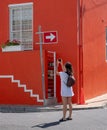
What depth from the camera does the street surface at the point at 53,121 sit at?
37.6 feet

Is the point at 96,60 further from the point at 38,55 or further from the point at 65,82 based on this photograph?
the point at 65,82

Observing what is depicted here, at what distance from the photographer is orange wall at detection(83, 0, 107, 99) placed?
61.9 feet

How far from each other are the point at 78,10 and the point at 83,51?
1.77 metres

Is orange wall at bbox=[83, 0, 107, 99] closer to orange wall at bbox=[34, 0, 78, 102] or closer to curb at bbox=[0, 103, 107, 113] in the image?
orange wall at bbox=[34, 0, 78, 102]

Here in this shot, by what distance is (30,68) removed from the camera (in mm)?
17594

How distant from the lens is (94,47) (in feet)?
65.6

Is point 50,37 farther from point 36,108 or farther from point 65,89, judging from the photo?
point 65,89

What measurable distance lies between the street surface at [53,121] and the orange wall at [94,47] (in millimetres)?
4374

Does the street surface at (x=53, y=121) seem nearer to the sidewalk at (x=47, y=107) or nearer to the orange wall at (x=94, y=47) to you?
the sidewalk at (x=47, y=107)

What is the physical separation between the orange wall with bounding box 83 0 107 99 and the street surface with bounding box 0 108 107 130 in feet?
14.4

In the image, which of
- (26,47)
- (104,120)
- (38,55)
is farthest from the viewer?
(26,47)

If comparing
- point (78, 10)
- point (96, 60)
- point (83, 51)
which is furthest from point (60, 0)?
point (96, 60)

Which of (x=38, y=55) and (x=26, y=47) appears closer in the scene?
(x=38, y=55)

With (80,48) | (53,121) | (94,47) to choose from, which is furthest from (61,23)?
(53,121)
